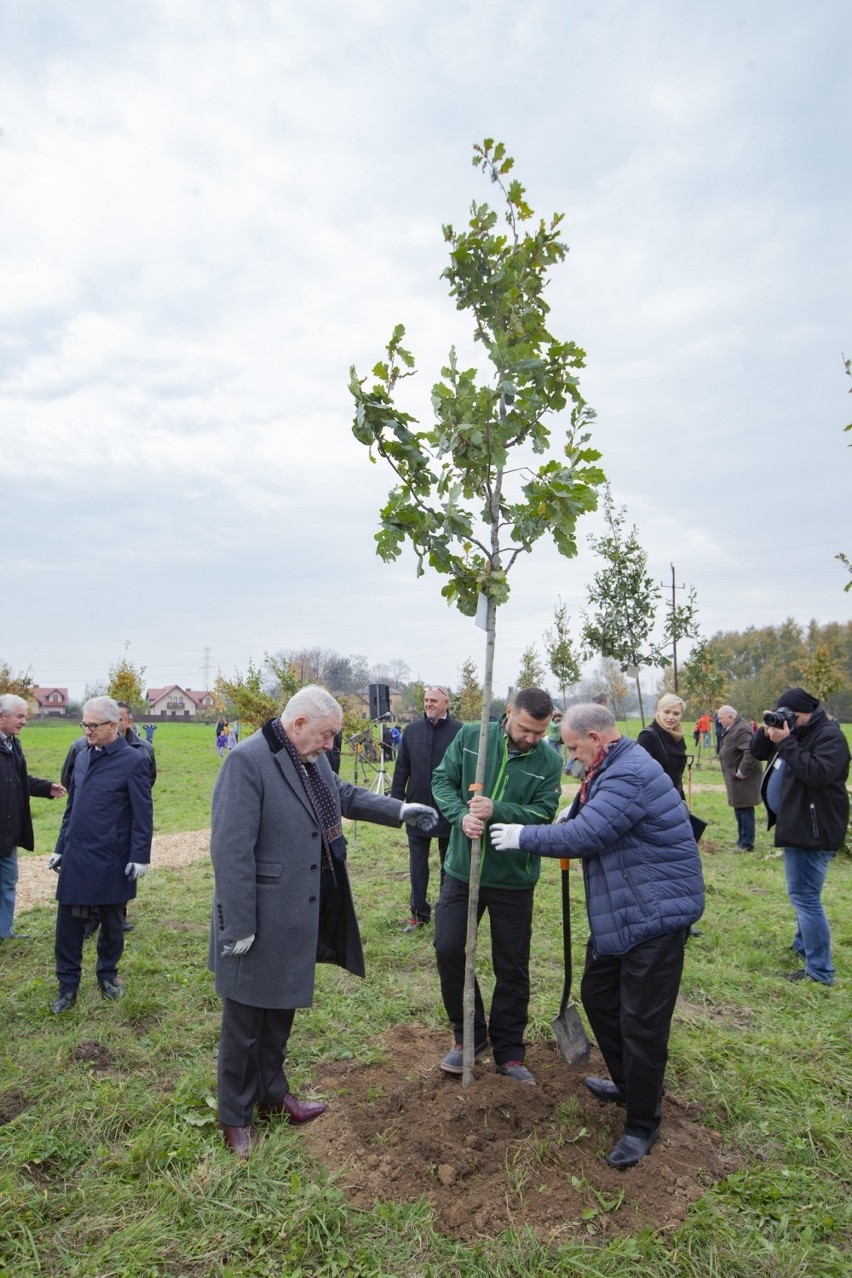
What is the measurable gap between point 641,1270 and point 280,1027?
1855 millimetres

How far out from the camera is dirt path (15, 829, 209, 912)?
882 centimetres

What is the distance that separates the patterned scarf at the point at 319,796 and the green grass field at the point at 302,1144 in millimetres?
1319

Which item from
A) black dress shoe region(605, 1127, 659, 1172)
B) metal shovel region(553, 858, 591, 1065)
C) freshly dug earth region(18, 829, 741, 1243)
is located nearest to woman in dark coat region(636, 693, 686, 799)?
metal shovel region(553, 858, 591, 1065)

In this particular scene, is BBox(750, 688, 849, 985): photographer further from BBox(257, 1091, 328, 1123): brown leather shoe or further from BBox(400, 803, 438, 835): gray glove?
BBox(257, 1091, 328, 1123): brown leather shoe

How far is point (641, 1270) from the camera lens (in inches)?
113

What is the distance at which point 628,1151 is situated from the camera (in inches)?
136

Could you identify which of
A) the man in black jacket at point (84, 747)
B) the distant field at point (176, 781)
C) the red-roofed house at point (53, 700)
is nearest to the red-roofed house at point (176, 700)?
the red-roofed house at point (53, 700)

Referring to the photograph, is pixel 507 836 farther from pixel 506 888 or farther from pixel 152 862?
pixel 152 862

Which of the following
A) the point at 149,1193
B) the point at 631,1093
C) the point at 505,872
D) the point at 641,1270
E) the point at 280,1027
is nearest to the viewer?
the point at 641,1270

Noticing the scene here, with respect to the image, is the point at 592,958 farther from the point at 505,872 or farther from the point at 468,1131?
the point at 468,1131

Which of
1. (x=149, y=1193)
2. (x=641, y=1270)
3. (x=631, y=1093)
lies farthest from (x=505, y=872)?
(x=149, y=1193)

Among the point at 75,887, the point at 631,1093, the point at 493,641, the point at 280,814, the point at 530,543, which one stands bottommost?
the point at 631,1093

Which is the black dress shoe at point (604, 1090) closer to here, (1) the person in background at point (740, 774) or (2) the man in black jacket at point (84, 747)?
(2) the man in black jacket at point (84, 747)

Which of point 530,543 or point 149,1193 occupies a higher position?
point 530,543
